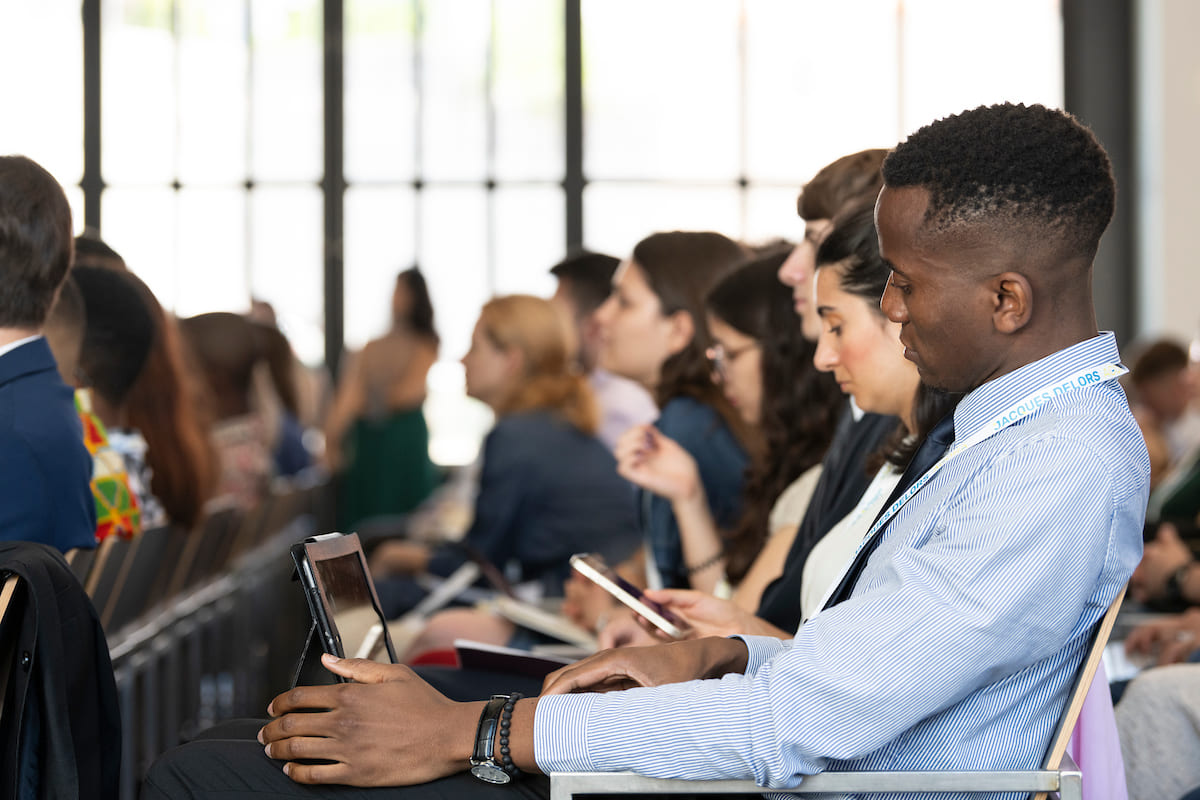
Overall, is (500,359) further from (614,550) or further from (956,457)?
(956,457)

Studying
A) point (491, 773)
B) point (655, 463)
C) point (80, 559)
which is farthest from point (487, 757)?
point (655, 463)

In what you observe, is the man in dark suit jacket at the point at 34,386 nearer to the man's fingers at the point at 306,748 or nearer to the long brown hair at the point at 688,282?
the man's fingers at the point at 306,748

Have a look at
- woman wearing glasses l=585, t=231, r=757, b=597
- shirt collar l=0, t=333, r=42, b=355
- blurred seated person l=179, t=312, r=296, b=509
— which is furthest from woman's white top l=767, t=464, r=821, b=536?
blurred seated person l=179, t=312, r=296, b=509

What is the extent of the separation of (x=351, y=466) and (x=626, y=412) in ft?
7.90

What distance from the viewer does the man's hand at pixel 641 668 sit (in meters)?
1.53

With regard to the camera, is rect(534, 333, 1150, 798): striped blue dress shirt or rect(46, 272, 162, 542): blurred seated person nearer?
rect(534, 333, 1150, 798): striped blue dress shirt

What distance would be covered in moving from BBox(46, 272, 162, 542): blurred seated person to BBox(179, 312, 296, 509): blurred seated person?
163 centimetres

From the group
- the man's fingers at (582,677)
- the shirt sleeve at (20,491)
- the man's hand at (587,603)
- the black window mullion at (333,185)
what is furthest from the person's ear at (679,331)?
the black window mullion at (333,185)

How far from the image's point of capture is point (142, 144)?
837 cm

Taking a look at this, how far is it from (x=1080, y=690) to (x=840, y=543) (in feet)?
2.07

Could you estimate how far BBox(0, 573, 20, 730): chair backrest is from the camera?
1.62 metres

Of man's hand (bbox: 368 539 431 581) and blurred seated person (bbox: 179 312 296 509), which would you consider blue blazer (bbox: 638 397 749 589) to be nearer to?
man's hand (bbox: 368 539 431 581)

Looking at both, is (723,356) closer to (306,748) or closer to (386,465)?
(306,748)

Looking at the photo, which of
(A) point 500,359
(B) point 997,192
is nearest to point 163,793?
(B) point 997,192
